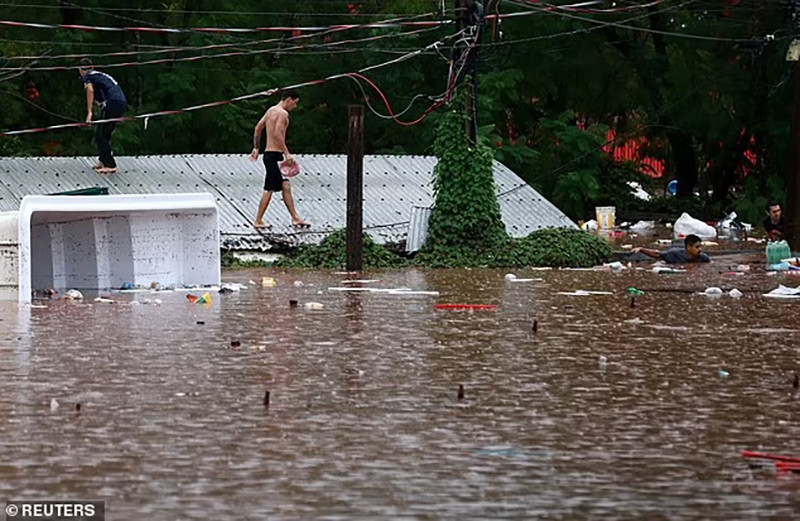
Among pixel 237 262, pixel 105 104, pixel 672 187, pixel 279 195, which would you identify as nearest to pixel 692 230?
pixel 279 195

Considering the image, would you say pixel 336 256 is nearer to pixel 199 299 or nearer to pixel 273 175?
pixel 273 175

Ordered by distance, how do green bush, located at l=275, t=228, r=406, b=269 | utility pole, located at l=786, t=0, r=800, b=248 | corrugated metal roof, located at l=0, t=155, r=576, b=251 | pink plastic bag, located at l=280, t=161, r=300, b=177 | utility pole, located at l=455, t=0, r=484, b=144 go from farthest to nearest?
1. utility pole, located at l=786, t=0, r=800, b=248
2. corrugated metal roof, located at l=0, t=155, r=576, b=251
3. pink plastic bag, located at l=280, t=161, r=300, b=177
4. utility pole, located at l=455, t=0, r=484, b=144
5. green bush, located at l=275, t=228, r=406, b=269

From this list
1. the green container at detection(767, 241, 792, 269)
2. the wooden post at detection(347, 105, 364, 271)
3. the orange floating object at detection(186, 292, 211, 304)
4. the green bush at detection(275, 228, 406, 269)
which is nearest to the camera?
the orange floating object at detection(186, 292, 211, 304)

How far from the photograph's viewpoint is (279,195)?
26.5m

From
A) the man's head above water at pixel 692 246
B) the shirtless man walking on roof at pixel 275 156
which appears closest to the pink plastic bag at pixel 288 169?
the shirtless man walking on roof at pixel 275 156

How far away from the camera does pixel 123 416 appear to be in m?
9.07

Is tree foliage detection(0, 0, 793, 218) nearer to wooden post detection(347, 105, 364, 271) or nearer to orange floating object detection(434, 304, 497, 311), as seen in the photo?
wooden post detection(347, 105, 364, 271)

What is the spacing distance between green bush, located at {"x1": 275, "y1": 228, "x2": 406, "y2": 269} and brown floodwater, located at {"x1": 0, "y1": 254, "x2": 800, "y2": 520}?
662cm

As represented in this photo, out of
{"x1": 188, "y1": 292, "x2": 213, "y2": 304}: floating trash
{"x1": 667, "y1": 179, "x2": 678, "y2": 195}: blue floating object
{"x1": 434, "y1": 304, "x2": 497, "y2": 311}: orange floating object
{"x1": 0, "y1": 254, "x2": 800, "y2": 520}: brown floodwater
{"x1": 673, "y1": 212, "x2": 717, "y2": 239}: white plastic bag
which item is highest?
{"x1": 667, "y1": 179, "x2": 678, "y2": 195}: blue floating object

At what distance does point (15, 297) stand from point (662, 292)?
6514mm

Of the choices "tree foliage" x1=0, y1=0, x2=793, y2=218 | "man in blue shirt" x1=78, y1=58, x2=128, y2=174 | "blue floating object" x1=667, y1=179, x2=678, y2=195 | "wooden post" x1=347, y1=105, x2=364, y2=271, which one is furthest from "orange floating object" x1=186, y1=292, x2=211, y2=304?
"blue floating object" x1=667, y1=179, x2=678, y2=195

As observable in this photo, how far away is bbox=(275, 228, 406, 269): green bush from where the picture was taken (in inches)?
889

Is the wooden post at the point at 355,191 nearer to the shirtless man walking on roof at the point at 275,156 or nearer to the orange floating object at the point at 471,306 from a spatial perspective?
the shirtless man walking on roof at the point at 275,156

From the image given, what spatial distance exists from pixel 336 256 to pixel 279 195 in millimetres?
4101
